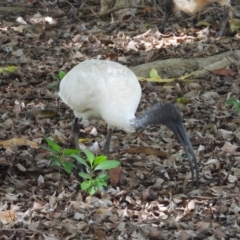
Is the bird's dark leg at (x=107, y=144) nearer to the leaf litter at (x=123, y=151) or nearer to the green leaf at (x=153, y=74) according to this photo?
the leaf litter at (x=123, y=151)

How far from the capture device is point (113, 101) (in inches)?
244

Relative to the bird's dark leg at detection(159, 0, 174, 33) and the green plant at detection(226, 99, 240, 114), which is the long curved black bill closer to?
the green plant at detection(226, 99, 240, 114)

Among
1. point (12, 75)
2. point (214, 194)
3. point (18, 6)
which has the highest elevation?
point (214, 194)

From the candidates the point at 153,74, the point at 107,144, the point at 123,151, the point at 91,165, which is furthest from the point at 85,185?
the point at 153,74

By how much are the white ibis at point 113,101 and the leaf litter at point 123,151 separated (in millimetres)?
373

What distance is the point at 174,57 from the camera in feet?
32.2

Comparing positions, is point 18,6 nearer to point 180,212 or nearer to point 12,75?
point 12,75

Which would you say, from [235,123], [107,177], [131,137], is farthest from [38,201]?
[235,123]

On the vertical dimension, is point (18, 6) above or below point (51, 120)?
below

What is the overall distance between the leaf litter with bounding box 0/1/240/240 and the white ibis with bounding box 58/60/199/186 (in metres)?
0.37

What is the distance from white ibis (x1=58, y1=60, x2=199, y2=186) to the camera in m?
5.79

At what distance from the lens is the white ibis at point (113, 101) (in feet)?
19.0

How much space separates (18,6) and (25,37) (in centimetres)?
194

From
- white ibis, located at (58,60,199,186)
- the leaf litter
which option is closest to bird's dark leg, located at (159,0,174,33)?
the leaf litter
